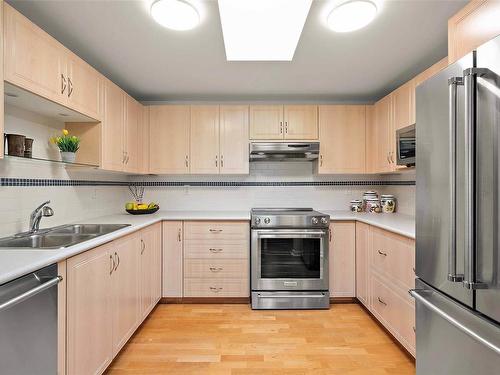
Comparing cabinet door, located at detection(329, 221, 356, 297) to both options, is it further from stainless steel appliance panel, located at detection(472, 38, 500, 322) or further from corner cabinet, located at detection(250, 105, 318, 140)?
stainless steel appliance panel, located at detection(472, 38, 500, 322)

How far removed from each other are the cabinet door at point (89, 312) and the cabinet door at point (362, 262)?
7.26 ft

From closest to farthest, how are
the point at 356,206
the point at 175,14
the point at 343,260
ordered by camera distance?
the point at 175,14
the point at 343,260
the point at 356,206

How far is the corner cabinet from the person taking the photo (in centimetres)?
329

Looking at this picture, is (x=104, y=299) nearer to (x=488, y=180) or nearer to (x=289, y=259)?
(x=289, y=259)

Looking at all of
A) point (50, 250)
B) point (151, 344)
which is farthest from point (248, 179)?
point (50, 250)

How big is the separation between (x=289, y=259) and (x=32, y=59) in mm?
2543

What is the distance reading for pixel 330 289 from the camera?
293cm

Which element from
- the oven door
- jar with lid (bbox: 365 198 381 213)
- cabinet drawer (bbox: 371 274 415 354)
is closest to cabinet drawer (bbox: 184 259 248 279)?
the oven door

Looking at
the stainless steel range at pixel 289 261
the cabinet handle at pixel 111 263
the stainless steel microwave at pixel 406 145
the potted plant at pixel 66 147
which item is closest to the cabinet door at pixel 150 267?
the cabinet handle at pixel 111 263

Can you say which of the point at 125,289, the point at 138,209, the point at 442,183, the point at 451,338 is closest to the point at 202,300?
the point at 125,289

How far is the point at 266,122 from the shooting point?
3.30 m

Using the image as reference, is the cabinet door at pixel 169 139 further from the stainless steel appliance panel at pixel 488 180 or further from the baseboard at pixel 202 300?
the stainless steel appliance panel at pixel 488 180

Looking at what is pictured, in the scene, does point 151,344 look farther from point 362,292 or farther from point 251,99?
point 251,99

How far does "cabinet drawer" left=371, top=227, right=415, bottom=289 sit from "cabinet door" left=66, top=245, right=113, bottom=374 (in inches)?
78.8
